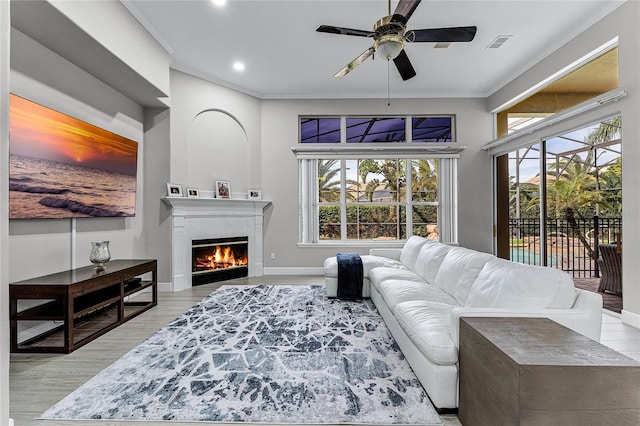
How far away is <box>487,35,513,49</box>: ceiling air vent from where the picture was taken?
3.75 m

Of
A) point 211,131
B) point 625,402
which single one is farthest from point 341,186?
point 625,402

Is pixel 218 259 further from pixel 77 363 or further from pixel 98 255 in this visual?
pixel 77 363

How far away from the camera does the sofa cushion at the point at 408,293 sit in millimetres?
2510

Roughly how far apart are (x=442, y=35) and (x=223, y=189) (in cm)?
377

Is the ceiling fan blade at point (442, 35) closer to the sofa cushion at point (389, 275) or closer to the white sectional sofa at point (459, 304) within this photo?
the white sectional sofa at point (459, 304)

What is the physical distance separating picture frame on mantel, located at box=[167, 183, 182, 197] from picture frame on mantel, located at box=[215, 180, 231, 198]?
1.96 feet

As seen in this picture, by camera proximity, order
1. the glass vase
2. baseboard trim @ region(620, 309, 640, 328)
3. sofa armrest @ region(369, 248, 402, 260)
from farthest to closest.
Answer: sofa armrest @ region(369, 248, 402, 260), the glass vase, baseboard trim @ region(620, 309, 640, 328)

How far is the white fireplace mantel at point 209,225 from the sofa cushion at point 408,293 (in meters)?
2.99

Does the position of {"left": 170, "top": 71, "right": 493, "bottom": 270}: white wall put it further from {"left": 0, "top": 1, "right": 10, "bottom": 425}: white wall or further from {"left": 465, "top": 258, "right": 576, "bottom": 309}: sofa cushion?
{"left": 0, "top": 1, "right": 10, "bottom": 425}: white wall

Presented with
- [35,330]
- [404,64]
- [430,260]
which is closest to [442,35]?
[404,64]

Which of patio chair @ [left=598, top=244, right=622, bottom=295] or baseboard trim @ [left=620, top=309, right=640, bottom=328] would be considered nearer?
baseboard trim @ [left=620, top=309, right=640, bottom=328]

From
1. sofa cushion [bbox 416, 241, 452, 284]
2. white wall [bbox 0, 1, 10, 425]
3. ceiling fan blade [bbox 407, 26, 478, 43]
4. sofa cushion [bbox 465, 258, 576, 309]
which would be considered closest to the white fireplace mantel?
sofa cushion [bbox 416, 241, 452, 284]

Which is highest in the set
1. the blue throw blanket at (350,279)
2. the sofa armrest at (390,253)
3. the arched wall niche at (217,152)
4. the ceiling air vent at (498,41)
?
the ceiling air vent at (498,41)

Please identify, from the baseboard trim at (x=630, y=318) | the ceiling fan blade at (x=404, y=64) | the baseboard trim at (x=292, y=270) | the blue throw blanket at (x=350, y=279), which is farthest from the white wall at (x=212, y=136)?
the baseboard trim at (x=630, y=318)
